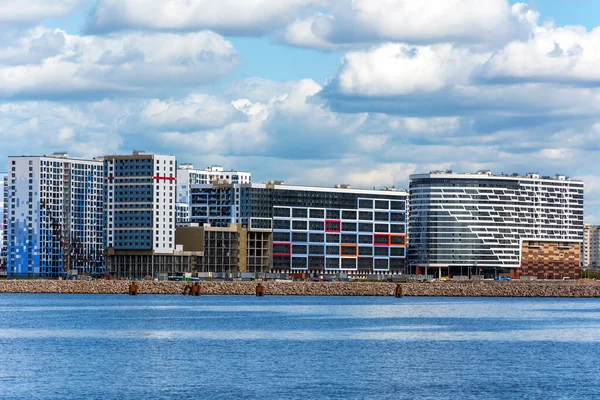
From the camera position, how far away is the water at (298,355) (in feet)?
209

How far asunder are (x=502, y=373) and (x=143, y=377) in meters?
21.7

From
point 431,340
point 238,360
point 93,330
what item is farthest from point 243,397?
point 93,330

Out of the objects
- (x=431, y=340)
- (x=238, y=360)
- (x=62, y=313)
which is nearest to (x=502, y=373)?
(x=238, y=360)

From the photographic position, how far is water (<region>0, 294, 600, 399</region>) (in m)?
63.7

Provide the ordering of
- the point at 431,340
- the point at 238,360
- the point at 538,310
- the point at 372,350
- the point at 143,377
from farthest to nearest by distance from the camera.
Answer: the point at 538,310 < the point at 431,340 < the point at 372,350 < the point at 238,360 < the point at 143,377

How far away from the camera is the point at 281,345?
8994cm

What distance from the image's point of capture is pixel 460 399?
60.3m

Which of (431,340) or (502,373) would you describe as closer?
(502,373)

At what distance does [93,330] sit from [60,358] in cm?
2854

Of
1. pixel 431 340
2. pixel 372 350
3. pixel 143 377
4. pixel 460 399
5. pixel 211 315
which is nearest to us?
pixel 460 399

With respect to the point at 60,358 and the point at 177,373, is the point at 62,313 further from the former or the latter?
the point at 177,373

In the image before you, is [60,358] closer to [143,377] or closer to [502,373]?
[143,377]

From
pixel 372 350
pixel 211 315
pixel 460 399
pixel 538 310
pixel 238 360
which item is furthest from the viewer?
pixel 538 310

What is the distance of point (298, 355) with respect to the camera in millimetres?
81938
